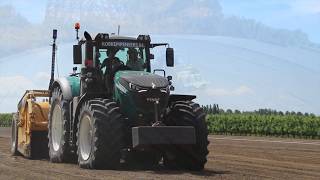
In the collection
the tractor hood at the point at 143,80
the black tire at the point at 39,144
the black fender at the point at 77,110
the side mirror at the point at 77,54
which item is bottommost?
the black tire at the point at 39,144

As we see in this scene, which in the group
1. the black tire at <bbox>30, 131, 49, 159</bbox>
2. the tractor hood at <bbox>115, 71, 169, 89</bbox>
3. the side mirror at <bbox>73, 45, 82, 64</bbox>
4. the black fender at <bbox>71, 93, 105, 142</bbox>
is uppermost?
the side mirror at <bbox>73, 45, 82, 64</bbox>

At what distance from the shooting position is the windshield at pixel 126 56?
11.8 m

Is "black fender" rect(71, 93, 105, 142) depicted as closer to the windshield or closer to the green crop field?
the windshield

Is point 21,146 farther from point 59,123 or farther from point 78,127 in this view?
point 78,127

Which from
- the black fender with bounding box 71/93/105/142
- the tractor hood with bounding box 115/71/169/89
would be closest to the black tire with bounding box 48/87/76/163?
the black fender with bounding box 71/93/105/142

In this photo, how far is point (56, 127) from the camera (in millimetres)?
13242

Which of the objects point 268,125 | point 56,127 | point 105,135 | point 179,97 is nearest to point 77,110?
point 105,135

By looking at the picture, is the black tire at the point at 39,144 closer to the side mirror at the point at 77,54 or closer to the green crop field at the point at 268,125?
the side mirror at the point at 77,54

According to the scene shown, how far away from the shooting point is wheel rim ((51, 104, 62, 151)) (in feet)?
42.6

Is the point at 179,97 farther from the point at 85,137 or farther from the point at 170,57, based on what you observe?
the point at 85,137

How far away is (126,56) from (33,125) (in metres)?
3.90

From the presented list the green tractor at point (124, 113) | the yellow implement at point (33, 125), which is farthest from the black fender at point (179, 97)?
the yellow implement at point (33, 125)

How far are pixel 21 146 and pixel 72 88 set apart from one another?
362 centimetres

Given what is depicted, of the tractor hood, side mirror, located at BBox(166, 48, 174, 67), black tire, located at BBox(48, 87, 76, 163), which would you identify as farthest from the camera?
black tire, located at BBox(48, 87, 76, 163)
